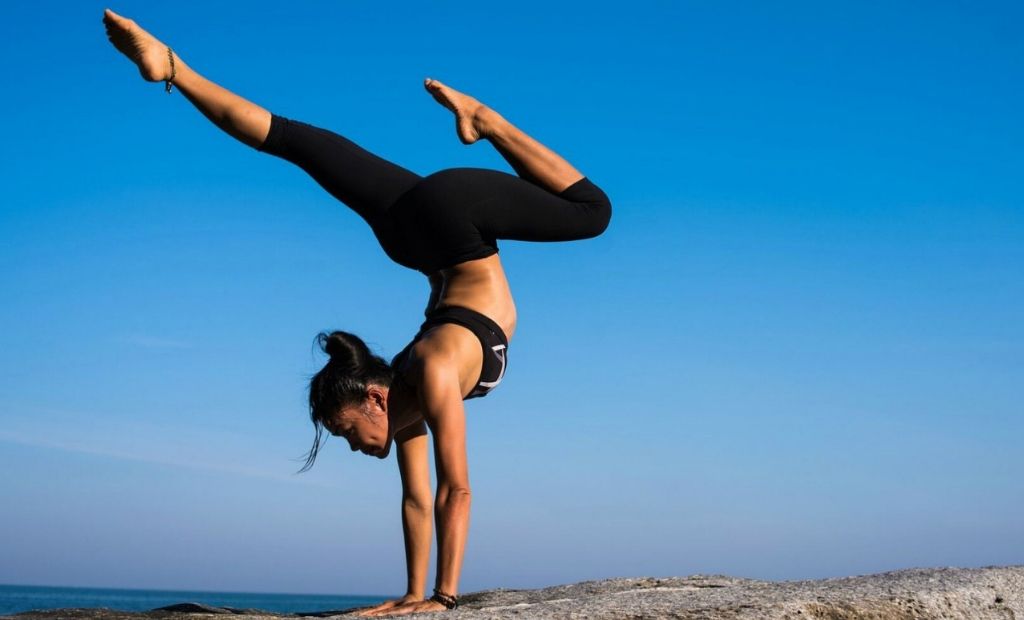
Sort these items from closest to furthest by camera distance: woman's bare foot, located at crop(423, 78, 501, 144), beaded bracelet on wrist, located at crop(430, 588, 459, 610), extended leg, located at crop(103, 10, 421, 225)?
1. beaded bracelet on wrist, located at crop(430, 588, 459, 610)
2. extended leg, located at crop(103, 10, 421, 225)
3. woman's bare foot, located at crop(423, 78, 501, 144)

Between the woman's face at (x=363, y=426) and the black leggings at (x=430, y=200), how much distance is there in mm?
769

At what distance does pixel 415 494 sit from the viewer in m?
5.08

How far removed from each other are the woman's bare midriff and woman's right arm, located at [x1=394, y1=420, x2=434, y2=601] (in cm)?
72

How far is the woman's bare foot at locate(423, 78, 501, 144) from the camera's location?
16.2 ft

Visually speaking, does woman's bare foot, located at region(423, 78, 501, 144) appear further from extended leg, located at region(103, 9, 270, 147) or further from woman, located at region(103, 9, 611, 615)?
extended leg, located at region(103, 9, 270, 147)

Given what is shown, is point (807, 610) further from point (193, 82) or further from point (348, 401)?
point (193, 82)

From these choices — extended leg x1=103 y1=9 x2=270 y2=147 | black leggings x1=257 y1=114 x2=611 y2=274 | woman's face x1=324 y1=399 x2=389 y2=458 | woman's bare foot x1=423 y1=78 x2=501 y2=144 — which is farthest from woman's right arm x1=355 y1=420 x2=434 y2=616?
extended leg x1=103 y1=9 x2=270 y2=147

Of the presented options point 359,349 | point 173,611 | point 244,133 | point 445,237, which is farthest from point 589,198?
point 173,611

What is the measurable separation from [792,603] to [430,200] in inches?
90.7

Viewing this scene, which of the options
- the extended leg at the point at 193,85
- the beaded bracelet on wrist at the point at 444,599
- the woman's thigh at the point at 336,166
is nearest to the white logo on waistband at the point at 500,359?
the woman's thigh at the point at 336,166

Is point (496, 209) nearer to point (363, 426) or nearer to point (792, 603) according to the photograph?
point (363, 426)

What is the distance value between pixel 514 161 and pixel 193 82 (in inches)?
61.7

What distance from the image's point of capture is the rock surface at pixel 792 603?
3.85 m

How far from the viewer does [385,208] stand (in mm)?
4742
